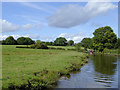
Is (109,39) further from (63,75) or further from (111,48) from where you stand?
(63,75)

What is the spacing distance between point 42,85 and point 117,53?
186 ft

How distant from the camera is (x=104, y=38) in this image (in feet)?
206

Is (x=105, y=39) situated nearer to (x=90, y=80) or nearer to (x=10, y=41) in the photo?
(x=90, y=80)

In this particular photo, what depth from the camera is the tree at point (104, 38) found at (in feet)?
205

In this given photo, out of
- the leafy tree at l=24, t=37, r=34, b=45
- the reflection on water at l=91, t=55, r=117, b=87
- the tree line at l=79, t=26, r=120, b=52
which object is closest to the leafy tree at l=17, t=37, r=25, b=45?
the leafy tree at l=24, t=37, r=34, b=45

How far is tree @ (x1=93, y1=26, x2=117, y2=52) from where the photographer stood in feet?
205

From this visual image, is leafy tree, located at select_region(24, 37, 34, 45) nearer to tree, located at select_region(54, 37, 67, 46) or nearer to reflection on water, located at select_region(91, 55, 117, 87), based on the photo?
tree, located at select_region(54, 37, 67, 46)

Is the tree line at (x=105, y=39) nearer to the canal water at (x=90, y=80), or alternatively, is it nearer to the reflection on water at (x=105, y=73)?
the reflection on water at (x=105, y=73)

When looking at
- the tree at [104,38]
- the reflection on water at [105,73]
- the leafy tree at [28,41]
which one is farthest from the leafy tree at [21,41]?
the reflection on water at [105,73]

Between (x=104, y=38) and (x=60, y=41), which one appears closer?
(x=104, y=38)

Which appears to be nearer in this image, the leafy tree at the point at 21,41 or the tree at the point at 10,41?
the tree at the point at 10,41

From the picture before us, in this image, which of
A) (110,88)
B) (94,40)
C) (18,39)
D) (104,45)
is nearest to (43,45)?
(94,40)

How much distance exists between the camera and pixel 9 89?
31.7ft

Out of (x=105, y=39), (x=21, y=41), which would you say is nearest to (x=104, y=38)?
(x=105, y=39)
